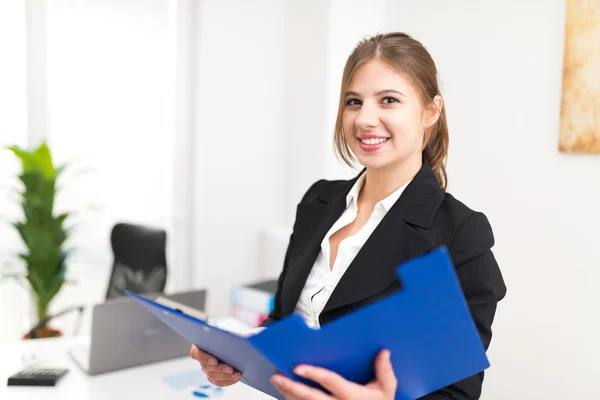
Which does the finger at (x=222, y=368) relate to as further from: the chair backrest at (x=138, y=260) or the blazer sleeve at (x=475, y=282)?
the chair backrest at (x=138, y=260)

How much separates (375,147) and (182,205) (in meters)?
2.66

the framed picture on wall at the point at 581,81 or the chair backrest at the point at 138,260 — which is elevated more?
the framed picture on wall at the point at 581,81

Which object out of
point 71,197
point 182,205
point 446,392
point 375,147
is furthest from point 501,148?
point 71,197

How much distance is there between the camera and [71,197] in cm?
352

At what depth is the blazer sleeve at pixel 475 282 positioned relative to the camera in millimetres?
1070

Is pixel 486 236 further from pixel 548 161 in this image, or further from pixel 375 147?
pixel 548 161

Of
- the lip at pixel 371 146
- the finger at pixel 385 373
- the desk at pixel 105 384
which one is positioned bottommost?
the desk at pixel 105 384

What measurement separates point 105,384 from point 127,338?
0.16 metres

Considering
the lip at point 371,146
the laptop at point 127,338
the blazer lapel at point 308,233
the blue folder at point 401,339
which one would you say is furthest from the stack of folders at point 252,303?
the blue folder at point 401,339

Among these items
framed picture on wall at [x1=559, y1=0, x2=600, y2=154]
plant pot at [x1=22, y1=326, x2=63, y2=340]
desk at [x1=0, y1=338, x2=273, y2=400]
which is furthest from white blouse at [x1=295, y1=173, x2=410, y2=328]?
plant pot at [x1=22, y1=326, x2=63, y2=340]

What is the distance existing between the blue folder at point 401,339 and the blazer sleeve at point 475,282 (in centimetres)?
21

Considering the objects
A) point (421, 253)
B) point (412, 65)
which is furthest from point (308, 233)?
point (412, 65)

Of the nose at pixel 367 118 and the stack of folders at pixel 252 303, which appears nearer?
the nose at pixel 367 118

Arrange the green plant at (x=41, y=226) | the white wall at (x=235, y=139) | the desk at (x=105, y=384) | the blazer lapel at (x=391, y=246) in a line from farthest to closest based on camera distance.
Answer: the white wall at (x=235, y=139), the green plant at (x=41, y=226), the desk at (x=105, y=384), the blazer lapel at (x=391, y=246)
